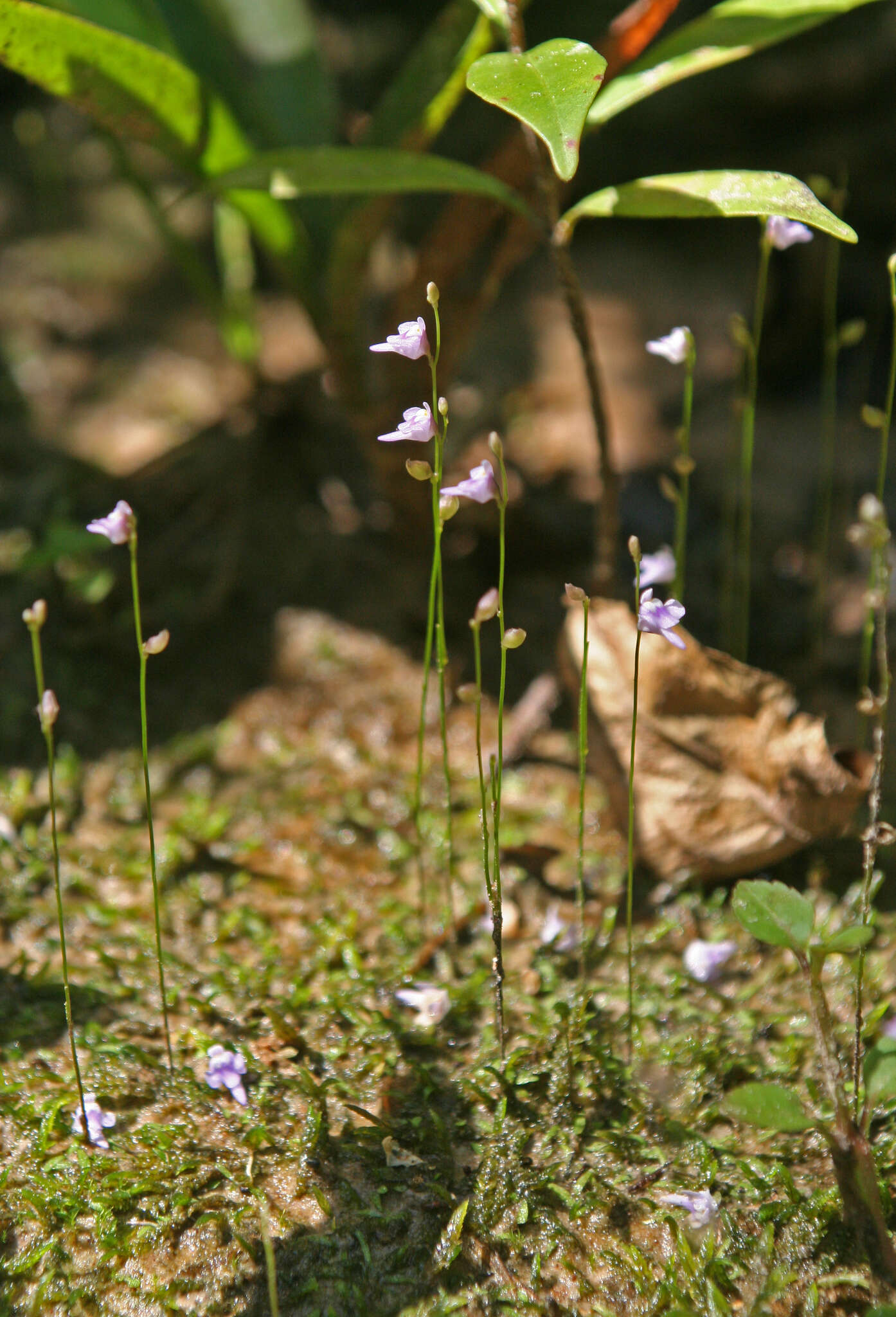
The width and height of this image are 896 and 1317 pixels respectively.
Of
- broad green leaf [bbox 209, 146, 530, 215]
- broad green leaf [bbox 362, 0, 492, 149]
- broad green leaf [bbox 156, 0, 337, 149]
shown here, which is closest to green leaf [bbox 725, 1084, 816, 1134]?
broad green leaf [bbox 209, 146, 530, 215]

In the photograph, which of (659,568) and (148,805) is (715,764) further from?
(148,805)

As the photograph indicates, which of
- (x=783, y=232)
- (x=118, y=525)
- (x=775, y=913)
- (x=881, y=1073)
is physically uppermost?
(x=783, y=232)

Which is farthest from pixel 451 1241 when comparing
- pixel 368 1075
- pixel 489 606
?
Answer: pixel 489 606

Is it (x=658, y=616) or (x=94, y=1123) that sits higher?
(x=658, y=616)

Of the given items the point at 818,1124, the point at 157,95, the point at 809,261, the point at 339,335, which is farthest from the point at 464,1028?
the point at 809,261

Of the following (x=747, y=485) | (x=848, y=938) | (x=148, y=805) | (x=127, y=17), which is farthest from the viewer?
(x=127, y=17)

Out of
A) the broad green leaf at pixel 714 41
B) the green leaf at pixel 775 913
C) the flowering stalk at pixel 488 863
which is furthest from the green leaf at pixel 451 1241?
the broad green leaf at pixel 714 41

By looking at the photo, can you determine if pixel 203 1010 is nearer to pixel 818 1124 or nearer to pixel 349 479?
pixel 818 1124
